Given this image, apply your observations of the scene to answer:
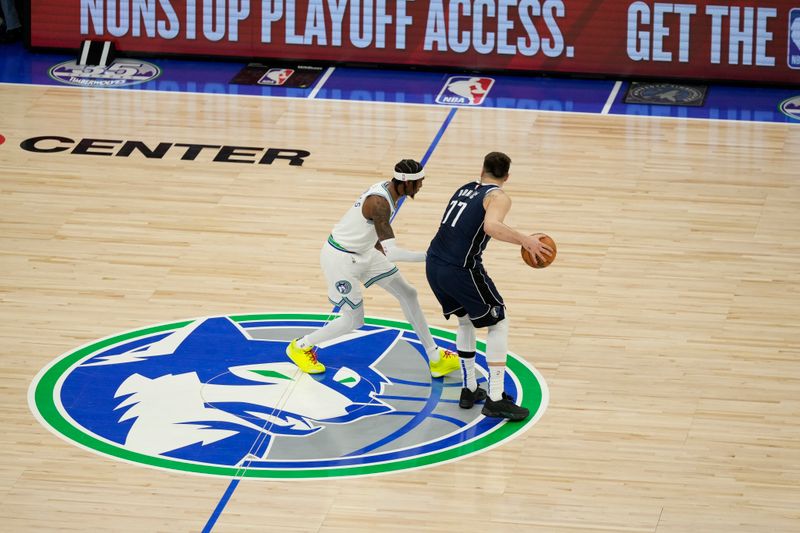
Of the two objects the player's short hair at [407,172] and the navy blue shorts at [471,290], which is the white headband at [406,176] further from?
the navy blue shorts at [471,290]

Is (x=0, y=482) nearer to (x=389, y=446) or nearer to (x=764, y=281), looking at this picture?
(x=389, y=446)

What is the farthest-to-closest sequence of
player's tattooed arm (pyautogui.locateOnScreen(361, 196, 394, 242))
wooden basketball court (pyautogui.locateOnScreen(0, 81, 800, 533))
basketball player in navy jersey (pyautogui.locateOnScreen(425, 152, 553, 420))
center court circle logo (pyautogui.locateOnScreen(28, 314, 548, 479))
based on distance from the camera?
player's tattooed arm (pyautogui.locateOnScreen(361, 196, 394, 242))
basketball player in navy jersey (pyautogui.locateOnScreen(425, 152, 553, 420))
center court circle logo (pyautogui.locateOnScreen(28, 314, 548, 479))
wooden basketball court (pyautogui.locateOnScreen(0, 81, 800, 533))

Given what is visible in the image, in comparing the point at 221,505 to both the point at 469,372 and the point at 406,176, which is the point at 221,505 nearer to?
the point at 469,372

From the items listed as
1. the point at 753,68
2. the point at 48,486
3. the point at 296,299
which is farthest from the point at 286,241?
the point at 753,68

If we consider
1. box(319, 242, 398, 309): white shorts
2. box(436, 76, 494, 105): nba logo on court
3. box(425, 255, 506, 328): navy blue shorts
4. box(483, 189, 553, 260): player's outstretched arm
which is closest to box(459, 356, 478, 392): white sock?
box(425, 255, 506, 328): navy blue shorts

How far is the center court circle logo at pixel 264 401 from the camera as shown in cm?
1005

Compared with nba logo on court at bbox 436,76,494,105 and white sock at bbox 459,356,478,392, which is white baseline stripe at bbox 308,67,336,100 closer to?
nba logo on court at bbox 436,76,494,105

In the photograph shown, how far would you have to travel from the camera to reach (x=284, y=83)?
1811cm

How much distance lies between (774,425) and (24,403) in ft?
17.9

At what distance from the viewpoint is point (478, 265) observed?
408 inches

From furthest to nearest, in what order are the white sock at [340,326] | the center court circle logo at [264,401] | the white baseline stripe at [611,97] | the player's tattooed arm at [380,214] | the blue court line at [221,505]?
1. the white baseline stripe at [611,97]
2. the white sock at [340,326]
3. the player's tattooed arm at [380,214]
4. the center court circle logo at [264,401]
5. the blue court line at [221,505]

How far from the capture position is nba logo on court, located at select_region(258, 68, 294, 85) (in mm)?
18125

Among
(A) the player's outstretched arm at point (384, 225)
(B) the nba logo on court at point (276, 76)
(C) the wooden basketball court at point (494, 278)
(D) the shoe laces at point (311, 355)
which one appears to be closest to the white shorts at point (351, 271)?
(A) the player's outstretched arm at point (384, 225)

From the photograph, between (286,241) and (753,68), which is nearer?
(286,241)
